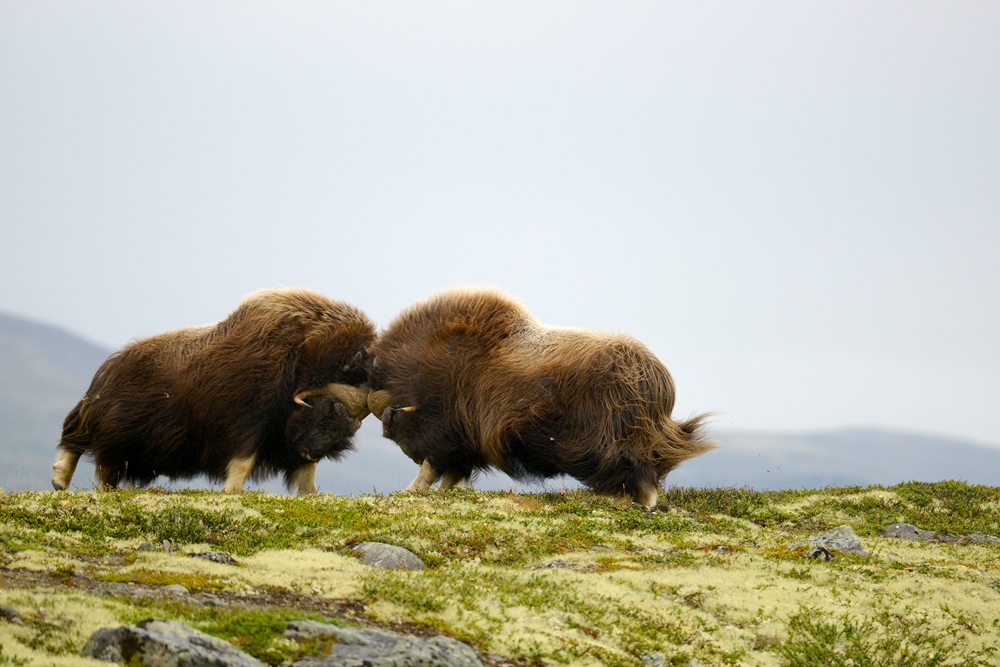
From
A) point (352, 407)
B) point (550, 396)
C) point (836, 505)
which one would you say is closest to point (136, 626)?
point (550, 396)

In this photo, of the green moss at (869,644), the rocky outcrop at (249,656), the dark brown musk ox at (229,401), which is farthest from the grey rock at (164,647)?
the dark brown musk ox at (229,401)

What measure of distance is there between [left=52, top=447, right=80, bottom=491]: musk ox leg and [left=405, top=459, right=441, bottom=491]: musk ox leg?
11.7ft

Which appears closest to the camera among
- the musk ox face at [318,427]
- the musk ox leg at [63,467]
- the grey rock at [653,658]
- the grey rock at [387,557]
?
the grey rock at [653,658]

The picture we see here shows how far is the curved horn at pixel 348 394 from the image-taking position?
11.4m

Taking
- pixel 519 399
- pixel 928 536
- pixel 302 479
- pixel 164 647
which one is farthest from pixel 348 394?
pixel 164 647

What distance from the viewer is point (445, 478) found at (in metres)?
11.5

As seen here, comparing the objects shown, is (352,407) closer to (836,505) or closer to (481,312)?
(481,312)

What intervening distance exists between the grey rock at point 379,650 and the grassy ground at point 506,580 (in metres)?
0.15

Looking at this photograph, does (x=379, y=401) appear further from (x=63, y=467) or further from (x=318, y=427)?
(x=63, y=467)

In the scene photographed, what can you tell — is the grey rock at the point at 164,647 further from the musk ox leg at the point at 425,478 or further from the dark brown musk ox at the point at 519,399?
the musk ox leg at the point at 425,478

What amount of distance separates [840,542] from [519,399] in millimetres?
3272

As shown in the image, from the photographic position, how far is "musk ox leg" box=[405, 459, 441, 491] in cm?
1141

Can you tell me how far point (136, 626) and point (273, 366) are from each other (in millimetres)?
6369

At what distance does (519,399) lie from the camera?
10.4 meters
